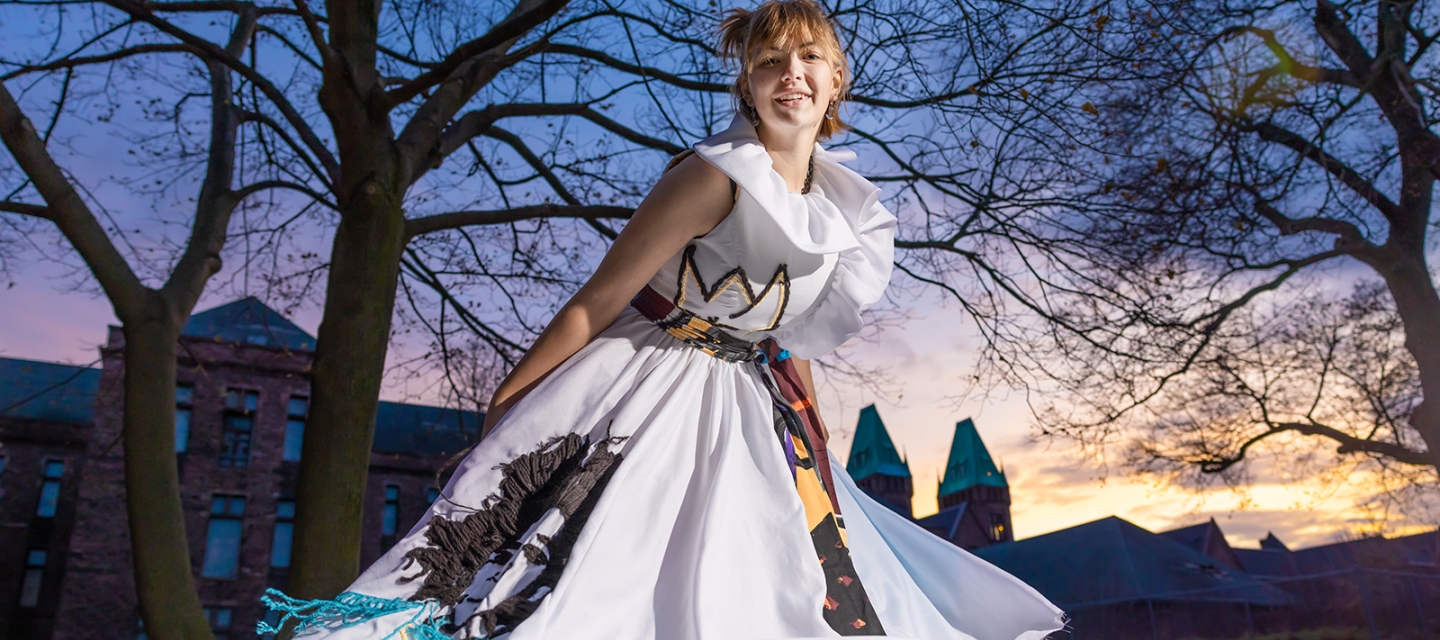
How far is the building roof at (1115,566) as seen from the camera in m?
32.8

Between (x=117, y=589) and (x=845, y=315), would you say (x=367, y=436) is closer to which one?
(x=845, y=315)

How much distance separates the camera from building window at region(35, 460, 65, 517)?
23.9 metres

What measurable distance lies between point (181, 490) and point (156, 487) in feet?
74.1

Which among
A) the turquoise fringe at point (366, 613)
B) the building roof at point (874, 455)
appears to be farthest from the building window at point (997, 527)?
the turquoise fringe at point (366, 613)

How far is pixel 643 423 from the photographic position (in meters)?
1.73

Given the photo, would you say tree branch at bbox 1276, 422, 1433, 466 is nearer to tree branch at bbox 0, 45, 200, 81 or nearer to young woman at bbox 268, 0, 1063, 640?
young woman at bbox 268, 0, 1063, 640

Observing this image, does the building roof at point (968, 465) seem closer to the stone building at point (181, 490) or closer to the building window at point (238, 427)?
the stone building at point (181, 490)

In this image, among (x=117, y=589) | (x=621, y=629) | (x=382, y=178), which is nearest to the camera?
(x=621, y=629)

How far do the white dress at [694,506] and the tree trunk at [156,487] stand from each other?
3.58m

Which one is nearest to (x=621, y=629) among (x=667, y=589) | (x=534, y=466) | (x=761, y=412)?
(x=667, y=589)

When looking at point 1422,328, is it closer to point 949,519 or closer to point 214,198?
point 214,198

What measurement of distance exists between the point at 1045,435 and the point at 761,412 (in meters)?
5.33

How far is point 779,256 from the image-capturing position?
1.86 meters

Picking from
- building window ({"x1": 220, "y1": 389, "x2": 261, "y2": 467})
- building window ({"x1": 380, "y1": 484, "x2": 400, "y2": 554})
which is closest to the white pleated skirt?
building window ({"x1": 220, "y1": 389, "x2": 261, "y2": 467})
